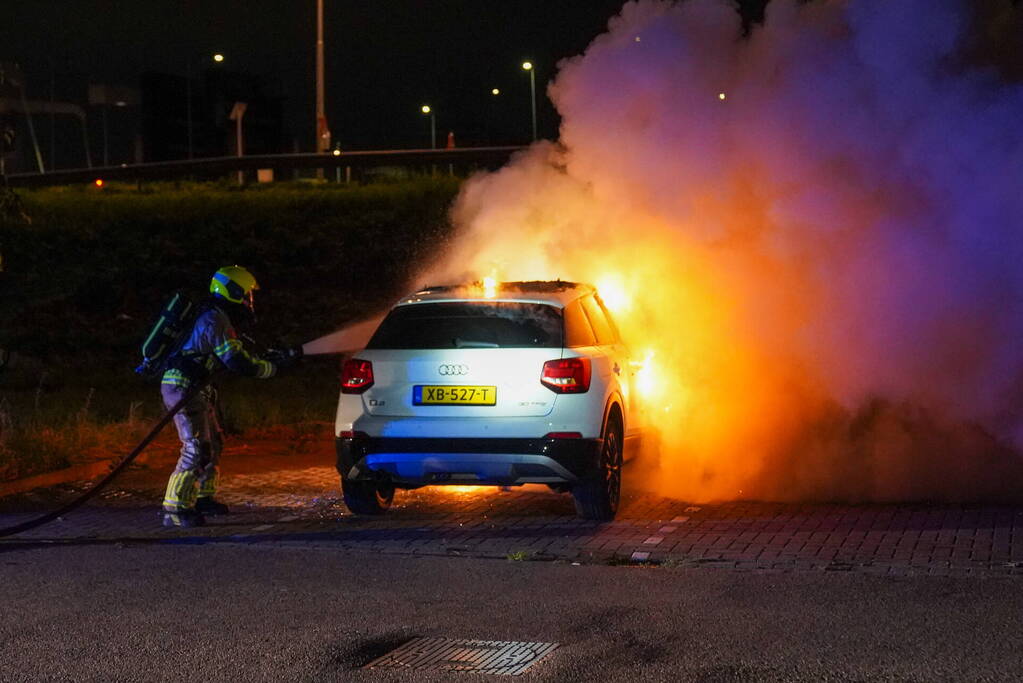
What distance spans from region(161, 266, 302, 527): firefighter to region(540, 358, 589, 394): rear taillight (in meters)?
1.67

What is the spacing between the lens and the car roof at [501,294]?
9.54m

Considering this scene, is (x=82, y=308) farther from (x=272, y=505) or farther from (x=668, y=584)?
(x=668, y=584)

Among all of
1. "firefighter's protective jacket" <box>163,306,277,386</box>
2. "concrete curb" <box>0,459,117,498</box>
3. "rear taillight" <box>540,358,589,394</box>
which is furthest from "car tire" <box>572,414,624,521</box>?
"concrete curb" <box>0,459,117,498</box>

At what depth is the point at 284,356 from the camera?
9.55m

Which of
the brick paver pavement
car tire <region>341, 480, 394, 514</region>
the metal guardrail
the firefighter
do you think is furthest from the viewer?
the metal guardrail

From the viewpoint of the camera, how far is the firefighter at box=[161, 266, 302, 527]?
31.1ft

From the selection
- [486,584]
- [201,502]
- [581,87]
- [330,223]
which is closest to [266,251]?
[330,223]

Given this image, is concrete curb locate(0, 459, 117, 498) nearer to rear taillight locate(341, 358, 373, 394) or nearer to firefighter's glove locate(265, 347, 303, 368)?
firefighter's glove locate(265, 347, 303, 368)

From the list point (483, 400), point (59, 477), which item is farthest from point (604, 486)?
point (59, 477)

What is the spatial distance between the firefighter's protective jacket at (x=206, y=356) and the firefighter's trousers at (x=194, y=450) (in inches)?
4.2

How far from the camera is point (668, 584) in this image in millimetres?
7492

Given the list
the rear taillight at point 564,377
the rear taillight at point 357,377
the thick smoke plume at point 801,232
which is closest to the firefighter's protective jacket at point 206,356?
the rear taillight at point 357,377

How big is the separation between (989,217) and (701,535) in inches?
156

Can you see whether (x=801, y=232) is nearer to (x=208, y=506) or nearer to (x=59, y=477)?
(x=208, y=506)
